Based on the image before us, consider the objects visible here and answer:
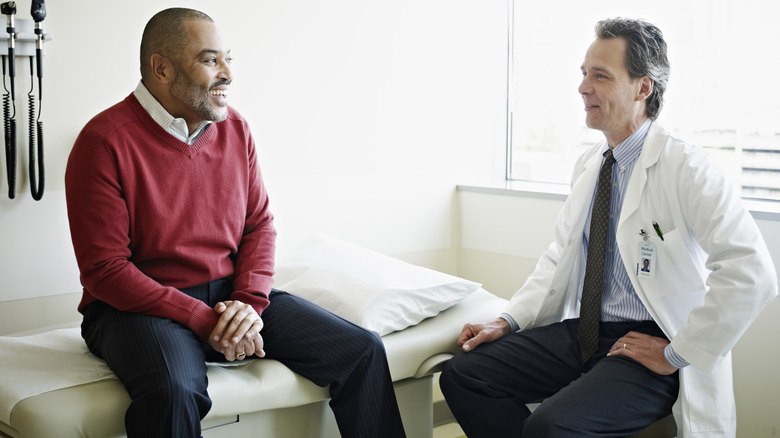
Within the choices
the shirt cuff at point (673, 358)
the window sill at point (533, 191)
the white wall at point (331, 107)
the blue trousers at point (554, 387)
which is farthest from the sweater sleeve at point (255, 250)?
the window sill at point (533, 191)

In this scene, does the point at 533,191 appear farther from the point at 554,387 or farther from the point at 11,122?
the point at 11,122

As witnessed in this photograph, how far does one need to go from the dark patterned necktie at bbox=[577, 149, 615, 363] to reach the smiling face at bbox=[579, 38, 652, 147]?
9 cm

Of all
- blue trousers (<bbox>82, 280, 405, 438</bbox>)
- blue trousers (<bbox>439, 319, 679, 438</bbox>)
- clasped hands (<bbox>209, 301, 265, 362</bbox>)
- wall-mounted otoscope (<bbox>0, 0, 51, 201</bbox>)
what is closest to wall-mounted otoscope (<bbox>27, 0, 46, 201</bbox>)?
wall-mounted otoscope (<bbox>0, 0, 51, 201</bbox>)

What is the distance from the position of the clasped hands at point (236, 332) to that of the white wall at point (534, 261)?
1575 mm

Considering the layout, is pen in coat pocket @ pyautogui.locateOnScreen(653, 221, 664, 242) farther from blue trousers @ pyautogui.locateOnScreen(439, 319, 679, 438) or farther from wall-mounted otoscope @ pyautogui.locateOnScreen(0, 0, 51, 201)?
wall-mounted otoscope @ pyautogui.locateOnScreen(0, 0, 51, 201)

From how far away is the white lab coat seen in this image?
5.32 ft

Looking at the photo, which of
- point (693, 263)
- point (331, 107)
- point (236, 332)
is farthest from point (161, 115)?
point (693, 263)

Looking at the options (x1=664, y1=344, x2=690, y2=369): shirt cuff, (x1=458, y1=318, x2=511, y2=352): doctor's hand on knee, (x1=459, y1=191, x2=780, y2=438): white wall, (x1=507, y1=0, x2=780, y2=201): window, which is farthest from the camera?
(x1=507, y1=0, x2=780, y2=201): window

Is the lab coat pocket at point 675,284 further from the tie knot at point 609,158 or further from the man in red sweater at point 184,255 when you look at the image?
the man in red sweater at point 184,255

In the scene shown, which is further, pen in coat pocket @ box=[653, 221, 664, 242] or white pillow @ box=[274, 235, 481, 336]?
white pillow @ box=[274, 235, 481, 336]

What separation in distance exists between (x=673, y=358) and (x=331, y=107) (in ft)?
5.93

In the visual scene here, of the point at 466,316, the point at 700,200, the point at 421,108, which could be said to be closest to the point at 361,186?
the point at 421,108

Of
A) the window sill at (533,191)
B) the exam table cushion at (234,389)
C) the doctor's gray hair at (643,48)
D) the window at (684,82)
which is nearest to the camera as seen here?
the exam table cushion at (234,389)

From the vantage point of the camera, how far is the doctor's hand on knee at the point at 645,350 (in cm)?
172
